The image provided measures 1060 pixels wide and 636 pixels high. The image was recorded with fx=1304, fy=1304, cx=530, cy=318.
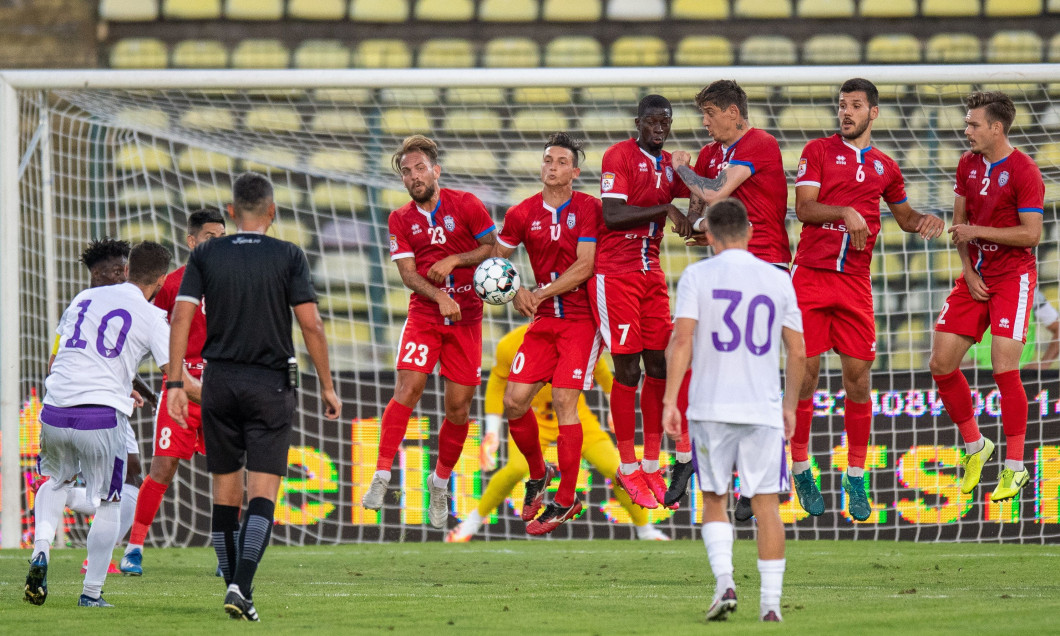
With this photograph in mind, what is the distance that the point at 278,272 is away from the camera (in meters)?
6.37

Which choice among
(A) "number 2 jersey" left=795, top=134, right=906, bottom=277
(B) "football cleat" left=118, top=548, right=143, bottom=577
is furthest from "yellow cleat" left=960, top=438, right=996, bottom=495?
(B) "football cleat" left=118, top=548, right=143, bottom=577

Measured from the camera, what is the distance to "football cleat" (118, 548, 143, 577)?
905 cm

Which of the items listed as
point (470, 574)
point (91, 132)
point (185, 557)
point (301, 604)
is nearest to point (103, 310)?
point (301, 604)

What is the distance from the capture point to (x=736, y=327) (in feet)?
19.4

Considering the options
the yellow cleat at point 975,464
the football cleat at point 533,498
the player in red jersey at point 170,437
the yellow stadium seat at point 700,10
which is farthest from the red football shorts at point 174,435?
the yellow stadium seat at point 700,10

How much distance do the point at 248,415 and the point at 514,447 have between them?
550 cm

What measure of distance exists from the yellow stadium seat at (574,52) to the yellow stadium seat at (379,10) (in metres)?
2.05

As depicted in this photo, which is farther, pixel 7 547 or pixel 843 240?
pixel 7 547

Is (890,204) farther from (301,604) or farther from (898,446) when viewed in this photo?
(301,604)

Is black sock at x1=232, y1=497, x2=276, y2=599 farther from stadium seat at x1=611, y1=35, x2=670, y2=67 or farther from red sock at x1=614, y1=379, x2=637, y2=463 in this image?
stadium seat at x1=611, y1=35, x2=670, y2=67

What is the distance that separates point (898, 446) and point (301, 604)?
261 inches

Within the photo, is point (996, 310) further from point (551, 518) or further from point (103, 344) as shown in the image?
point (103, 344)

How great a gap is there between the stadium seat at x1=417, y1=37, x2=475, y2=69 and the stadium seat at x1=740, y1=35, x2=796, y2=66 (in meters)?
3.55

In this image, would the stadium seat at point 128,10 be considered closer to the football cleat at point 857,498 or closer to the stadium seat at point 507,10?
the stadium seat at point 507,10
